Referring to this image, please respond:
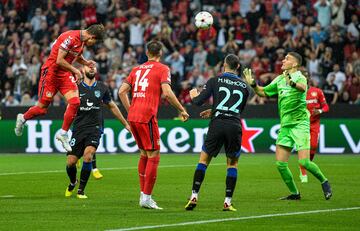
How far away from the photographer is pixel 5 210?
46.9ft

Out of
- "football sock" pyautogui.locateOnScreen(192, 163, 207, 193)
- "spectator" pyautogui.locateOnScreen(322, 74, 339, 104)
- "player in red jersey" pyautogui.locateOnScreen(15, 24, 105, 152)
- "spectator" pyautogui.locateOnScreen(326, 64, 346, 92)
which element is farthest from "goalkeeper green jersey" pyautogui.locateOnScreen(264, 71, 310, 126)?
"spectator" pyautogui.locateOnScreen(326, 64, 346, 92)

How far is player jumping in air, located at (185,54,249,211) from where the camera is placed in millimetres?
A: 14047

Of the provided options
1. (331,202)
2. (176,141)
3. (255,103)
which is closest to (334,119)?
(255,103)

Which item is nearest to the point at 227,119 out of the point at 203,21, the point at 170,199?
the point at 170,199

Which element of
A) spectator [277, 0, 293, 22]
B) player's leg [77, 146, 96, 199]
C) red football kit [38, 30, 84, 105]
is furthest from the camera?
spectator [277, 0, 293, 22]

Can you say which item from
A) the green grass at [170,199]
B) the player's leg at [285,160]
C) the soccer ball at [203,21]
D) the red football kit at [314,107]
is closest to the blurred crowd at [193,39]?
the green grass at [170,199]

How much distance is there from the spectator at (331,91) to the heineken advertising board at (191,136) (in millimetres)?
1200

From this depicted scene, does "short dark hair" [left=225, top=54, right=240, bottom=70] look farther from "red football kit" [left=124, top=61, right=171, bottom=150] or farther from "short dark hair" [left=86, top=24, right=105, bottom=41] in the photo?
"short dark hair" [left=86, top=24, right=105, bottom=41]

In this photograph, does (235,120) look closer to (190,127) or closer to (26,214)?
(26,214)

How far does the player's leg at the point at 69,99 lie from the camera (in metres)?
16.6

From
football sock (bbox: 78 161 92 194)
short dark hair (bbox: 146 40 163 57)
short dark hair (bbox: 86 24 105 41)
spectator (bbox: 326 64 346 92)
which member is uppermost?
short dark hair (bbox: 86 24 105 41)

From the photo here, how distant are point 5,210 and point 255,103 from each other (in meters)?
17.7

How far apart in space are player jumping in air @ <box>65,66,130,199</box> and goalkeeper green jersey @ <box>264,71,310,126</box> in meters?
2.68

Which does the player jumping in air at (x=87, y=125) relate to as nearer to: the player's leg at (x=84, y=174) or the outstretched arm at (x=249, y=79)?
the player's leg at (x=84, y=174)
